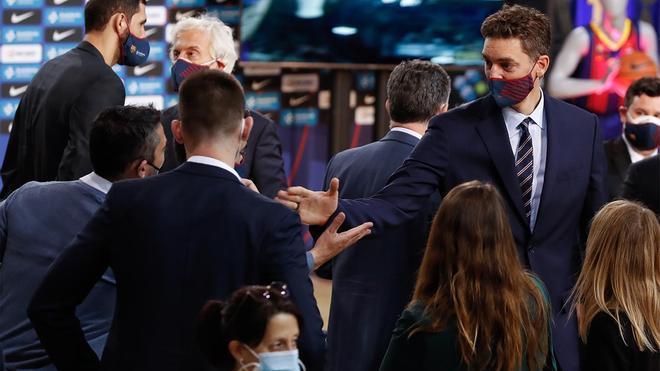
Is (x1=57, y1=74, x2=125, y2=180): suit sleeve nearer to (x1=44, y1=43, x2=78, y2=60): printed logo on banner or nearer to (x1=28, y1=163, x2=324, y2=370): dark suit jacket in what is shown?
(x1=28, y1=163, x2=324, y2=370): dark suit jacket

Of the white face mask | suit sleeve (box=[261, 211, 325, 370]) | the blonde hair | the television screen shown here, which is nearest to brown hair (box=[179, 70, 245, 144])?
suit sleeve (box=[261, 211, 325, 370])

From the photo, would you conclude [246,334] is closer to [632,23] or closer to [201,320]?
[201,320]

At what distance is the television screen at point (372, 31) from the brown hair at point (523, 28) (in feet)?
14.6

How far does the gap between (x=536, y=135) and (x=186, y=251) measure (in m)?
1.46

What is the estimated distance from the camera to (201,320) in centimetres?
255

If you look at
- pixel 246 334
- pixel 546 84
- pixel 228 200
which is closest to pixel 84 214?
pixel 228 200

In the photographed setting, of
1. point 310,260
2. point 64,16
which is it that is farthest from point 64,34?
point 310,260

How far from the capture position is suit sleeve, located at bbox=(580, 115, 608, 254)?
3750 millimetres

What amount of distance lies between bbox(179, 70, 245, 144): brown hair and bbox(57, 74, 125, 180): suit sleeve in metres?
1.62

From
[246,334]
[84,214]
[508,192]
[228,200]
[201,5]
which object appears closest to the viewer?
[246,334]

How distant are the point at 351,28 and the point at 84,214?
511 centimetres

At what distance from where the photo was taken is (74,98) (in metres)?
4.46

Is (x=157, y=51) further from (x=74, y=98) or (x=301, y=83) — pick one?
(x=74, y=98)

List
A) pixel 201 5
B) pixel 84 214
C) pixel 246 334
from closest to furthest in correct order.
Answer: pixel 246 334, pixel 84 214, pixel 201 5
